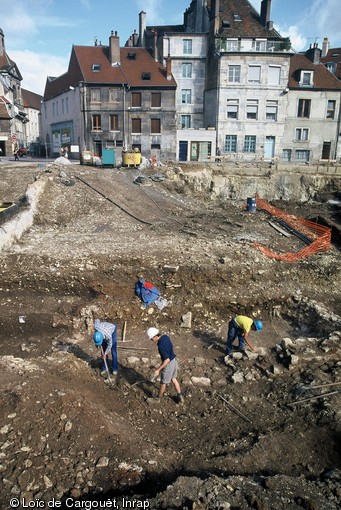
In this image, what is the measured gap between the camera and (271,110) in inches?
1444

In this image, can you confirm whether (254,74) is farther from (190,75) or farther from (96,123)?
(96,123)

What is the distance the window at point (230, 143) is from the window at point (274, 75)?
20.5 feet

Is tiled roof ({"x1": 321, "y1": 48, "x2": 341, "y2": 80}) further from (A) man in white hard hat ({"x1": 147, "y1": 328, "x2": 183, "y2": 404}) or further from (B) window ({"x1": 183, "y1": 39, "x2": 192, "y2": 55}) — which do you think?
(A) man in white hard hat ({"x1": 147, "y1": 328, "x2": 183, "y2": 404})

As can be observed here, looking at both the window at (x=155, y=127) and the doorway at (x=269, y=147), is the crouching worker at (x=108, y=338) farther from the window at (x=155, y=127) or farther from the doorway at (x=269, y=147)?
the doorway at (x=269, y=147)

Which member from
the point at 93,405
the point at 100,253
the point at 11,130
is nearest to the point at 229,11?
the point at 11,130

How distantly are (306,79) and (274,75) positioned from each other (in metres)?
3.66

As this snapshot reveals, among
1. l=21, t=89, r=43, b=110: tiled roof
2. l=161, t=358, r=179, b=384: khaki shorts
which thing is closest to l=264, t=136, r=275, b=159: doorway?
l=161, t=358, r=179, b=384: khaki shorts

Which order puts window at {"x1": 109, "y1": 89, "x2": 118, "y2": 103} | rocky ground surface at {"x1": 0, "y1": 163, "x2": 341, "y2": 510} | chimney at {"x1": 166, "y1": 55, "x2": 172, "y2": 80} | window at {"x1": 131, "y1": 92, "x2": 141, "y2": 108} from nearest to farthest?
rocky ground surface at {"x1": 0, "y1": 163, "x2": 341, "y2": 510}
window at {"x1": 109, "y1": 89, "x2": 118, "y2": 103}
window at {"x1": 131, "y1": 92, "x2": 141, "y2": 108}
chimney at {"x1": 166, "y1": 55, "x2": 172, "y2": 80}

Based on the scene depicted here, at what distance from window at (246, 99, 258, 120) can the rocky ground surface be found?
23.4 m

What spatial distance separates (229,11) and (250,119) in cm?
1162

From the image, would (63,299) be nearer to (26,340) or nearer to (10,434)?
(26,340)

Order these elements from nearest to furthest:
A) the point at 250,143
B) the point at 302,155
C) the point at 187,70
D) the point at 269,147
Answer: the point at 250,143
the point at 269,147
the point at 187,70
the point at 302,155

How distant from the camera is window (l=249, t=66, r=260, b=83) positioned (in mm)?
35562

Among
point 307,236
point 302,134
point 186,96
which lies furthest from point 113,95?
point 307,236
